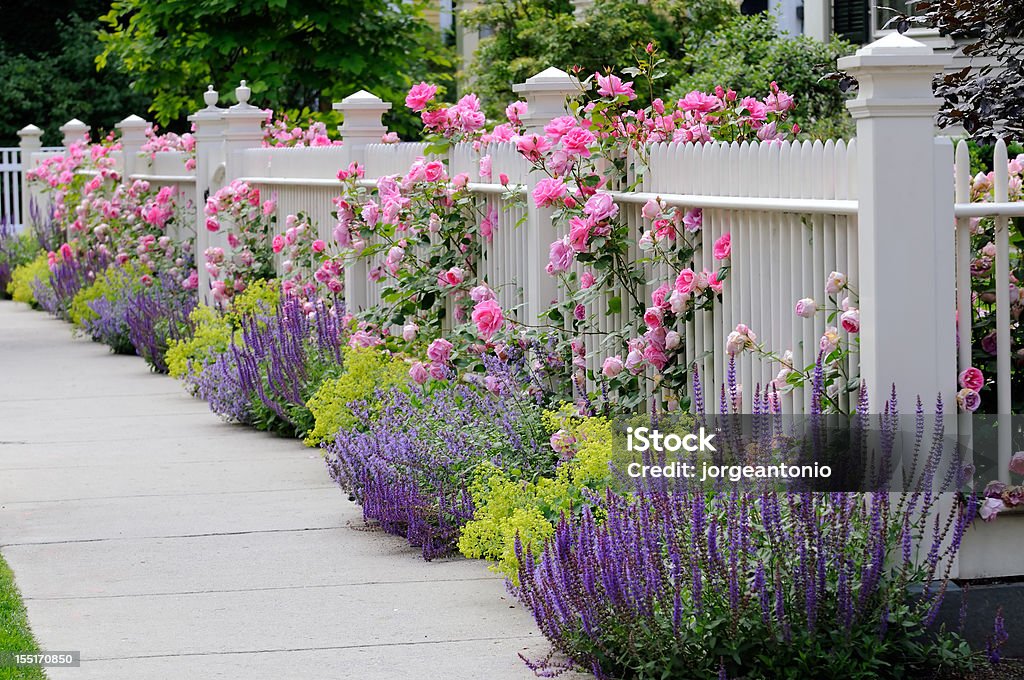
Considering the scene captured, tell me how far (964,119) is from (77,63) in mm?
26689

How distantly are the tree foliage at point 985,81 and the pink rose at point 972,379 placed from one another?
9.25ft

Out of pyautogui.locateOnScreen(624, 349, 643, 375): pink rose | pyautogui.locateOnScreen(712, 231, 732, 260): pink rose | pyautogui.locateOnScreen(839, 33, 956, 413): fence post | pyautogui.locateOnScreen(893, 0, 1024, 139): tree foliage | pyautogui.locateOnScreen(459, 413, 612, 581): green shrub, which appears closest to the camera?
pyautogui.locateOnScreen(839, 33, 956, 413): fence post

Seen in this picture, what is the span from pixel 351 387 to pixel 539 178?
4.95ft

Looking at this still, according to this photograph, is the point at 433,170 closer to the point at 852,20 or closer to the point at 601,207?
the point at 601,207

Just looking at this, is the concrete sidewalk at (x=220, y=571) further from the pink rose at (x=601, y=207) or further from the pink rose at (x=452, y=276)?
the pink rose at (x=601, y=207)

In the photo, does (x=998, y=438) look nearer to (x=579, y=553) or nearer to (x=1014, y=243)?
(x=1014, y=243)

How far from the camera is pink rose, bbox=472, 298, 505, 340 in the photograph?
6688 mm

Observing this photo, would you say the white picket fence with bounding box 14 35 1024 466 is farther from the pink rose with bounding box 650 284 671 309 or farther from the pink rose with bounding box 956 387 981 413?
the pink rose with bounding box 650 284 671 309

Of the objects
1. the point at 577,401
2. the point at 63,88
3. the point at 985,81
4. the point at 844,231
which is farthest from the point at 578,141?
the point at 63,88

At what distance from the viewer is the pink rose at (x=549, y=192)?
619 cm

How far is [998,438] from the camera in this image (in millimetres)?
4492

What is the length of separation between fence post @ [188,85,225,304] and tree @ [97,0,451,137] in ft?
15.7

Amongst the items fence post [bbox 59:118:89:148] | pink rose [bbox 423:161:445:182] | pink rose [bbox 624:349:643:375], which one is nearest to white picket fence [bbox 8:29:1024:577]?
pink rose [bbox 624:349:643:375]

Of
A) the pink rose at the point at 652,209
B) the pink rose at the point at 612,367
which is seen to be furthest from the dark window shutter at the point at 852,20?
the pink rose at the point at 652,209
